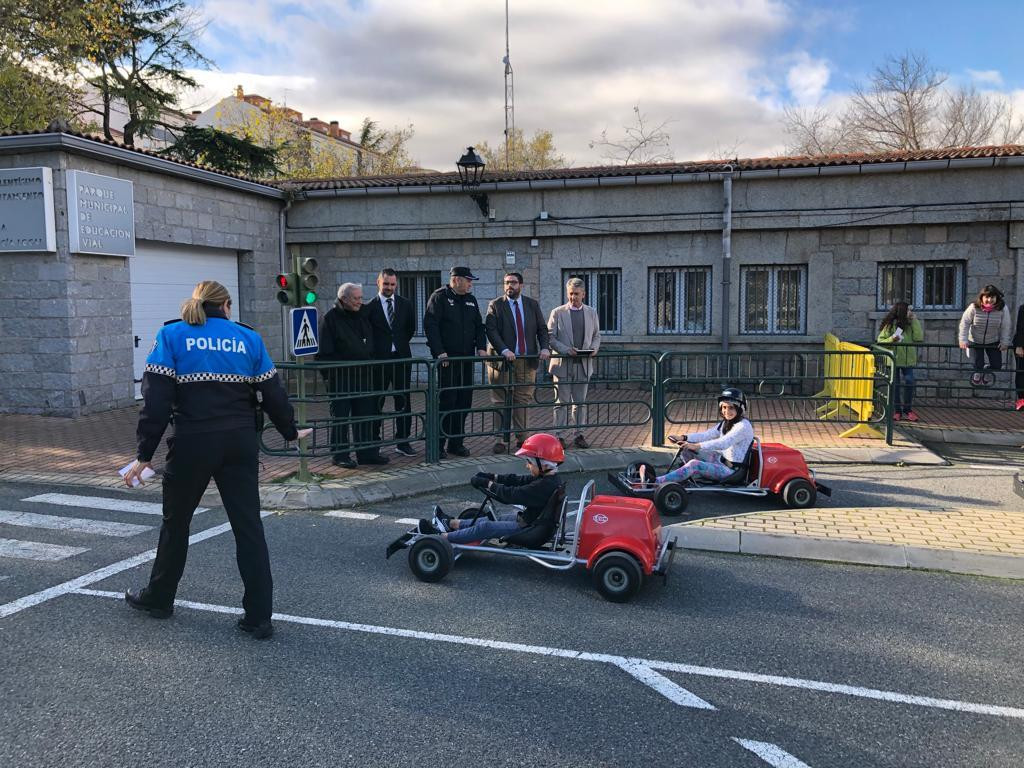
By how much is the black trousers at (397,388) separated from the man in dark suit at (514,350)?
1.00 m

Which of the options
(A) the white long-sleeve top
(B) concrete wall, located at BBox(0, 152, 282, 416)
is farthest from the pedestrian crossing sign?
(B) concrete wall, located at BBox(0, 152, 282, 416)

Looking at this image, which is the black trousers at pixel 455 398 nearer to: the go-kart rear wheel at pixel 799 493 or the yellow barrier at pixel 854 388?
the go-kart rear wheel at pixel 799 493

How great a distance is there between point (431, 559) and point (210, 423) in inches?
67.6

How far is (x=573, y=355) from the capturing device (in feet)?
31.4

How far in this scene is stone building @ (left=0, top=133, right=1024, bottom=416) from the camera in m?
12.0

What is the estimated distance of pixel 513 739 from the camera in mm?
3365

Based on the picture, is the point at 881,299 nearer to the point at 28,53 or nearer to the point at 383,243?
the point at 383,243

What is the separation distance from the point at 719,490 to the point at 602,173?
9255 millimetres

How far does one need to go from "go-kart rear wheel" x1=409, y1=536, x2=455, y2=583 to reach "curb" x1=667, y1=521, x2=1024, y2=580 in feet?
5.98

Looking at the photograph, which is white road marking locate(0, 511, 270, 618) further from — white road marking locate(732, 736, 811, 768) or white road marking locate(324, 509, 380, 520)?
white road marking locate(732, 736, 811, 768)

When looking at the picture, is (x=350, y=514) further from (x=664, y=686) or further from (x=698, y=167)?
(x=698, y=167)

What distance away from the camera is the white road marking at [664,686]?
145 inches

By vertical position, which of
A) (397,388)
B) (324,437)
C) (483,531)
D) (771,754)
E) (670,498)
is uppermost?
(397,388)

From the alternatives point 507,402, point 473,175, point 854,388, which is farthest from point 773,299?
point 507,402
